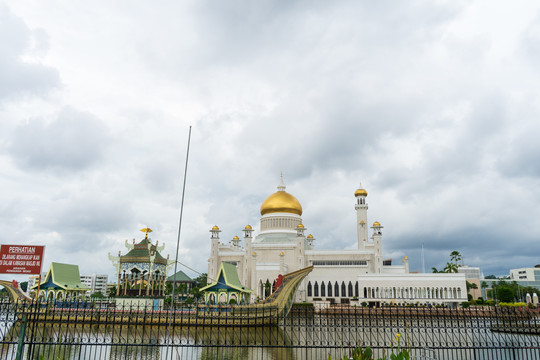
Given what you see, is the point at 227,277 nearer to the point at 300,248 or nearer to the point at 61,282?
the point at 61,282

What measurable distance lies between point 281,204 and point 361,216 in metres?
11.8

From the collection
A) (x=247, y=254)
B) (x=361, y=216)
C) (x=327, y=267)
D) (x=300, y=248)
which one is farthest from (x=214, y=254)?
(x=361, y=216)

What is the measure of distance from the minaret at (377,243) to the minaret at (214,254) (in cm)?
2117

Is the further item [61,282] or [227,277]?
[61,282]

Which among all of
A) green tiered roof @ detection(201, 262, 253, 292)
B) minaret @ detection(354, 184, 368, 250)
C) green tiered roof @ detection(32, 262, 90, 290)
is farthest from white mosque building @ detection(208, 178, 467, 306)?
green tiered roof @ detection(32, 262, 90, 290)

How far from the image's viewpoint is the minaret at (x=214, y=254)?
174 ft

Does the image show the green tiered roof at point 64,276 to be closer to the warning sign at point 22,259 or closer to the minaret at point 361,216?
the warning sign at point 22,259

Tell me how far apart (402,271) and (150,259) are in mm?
34249

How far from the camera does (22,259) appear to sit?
11.4 m

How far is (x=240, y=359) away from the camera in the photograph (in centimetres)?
1389

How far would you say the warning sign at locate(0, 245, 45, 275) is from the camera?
37.2 ft

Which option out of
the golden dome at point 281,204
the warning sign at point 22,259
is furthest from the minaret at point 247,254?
the warning sign at point 22,259

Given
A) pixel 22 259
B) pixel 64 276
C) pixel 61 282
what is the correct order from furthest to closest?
pixel 64 276
pixel 61 282
pixel 22 259

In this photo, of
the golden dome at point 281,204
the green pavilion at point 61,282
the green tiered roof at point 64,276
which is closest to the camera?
the green pavilion at point 61,282
